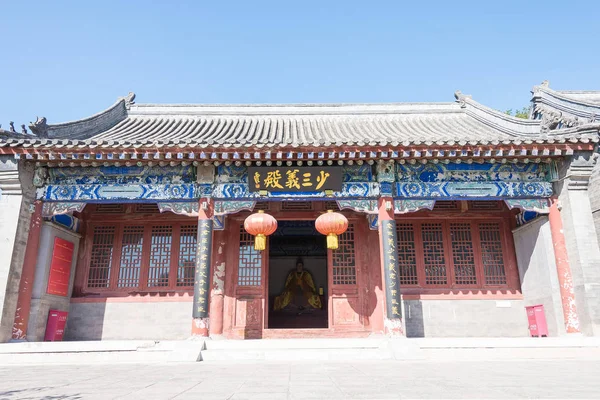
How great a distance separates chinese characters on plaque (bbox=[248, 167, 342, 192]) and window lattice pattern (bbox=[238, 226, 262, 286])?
7.31 feet

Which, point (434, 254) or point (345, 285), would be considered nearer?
point (345, 285)

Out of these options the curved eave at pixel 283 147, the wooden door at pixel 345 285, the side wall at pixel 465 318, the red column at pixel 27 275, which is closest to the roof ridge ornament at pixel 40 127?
the curved eave at pixel 283 147

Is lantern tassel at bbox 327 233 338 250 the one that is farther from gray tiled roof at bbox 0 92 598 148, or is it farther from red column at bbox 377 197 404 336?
gray tiled roof at bbox 0 92 598 148

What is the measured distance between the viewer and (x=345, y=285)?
1009 cm

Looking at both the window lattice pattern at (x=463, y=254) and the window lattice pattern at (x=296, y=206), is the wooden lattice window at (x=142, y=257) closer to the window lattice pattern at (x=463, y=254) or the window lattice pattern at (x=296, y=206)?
the window lattice pattern at (x=296, y=206)

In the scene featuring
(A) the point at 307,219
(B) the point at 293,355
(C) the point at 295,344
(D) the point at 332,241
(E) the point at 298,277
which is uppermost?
(A) the point at 307,219

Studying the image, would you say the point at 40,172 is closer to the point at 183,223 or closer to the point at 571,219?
the point at 183,223

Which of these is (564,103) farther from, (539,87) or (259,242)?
(259,242)

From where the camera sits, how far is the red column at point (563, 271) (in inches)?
312

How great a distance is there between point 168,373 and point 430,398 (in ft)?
10.6

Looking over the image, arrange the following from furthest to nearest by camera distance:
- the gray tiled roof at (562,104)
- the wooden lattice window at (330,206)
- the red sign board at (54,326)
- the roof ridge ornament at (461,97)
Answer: the roof ridge ornament at (461,97) < the gray tiled roof at (562,104) < the wooden lattice window at (330,206) < the red sign board at (54,326)

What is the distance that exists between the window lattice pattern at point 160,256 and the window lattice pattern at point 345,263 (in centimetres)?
421

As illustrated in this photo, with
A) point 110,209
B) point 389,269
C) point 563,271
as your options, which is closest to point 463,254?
point 563,271

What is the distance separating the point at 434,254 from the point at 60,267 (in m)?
9.03
